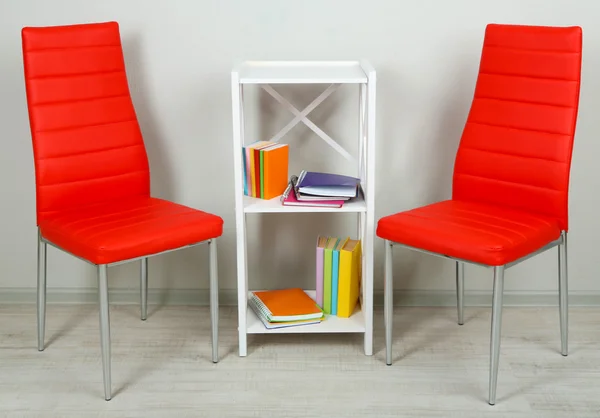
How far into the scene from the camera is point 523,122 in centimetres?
259

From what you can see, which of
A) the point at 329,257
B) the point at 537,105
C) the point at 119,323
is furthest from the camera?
the point at 119,323

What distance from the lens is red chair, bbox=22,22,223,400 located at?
8.24ft

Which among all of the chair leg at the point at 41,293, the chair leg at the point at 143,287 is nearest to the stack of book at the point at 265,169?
the chair leg at the point at 143,287

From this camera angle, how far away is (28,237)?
3109mm

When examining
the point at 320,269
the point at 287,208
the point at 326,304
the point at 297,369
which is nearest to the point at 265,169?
the point at 287,208

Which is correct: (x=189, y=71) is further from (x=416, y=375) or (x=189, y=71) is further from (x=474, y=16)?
(x=416, y=375)

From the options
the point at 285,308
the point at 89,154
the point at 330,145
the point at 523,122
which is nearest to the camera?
Answer: the point at 523,122

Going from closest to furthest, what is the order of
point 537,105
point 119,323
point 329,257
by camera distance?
point 537,105
point 329,257
point 119,323

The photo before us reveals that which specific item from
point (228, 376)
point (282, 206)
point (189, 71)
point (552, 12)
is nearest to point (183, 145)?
point (189, 71)

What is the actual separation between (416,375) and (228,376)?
554mm

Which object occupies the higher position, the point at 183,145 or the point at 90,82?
the point at 90,82

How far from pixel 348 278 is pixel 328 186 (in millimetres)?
316

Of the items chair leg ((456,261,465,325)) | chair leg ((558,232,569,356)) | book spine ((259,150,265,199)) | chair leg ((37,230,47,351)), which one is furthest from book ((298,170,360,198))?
chair leg ((37,230,47,351))

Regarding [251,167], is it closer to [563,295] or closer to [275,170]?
[275,170]
